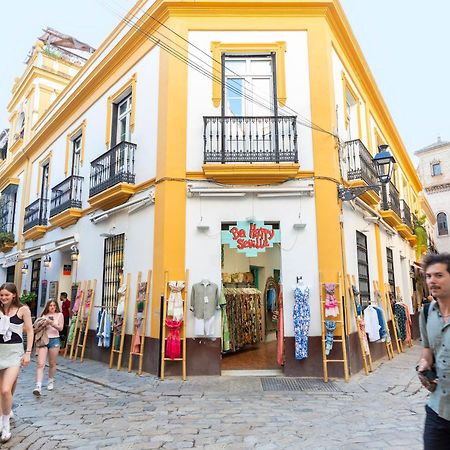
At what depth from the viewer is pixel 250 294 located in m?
10.4

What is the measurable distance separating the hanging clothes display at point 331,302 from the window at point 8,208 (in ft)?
49.2

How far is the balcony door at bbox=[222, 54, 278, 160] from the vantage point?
8.28 metres

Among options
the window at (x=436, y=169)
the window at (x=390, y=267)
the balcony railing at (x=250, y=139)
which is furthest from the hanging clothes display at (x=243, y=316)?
the window at (x=436, y=169)

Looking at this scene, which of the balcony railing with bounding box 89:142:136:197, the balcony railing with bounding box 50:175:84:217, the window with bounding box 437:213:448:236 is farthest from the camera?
the window with bounding box 437:213:448:236

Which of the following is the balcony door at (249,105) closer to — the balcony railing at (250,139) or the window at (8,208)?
the balcony railing at (250,139)

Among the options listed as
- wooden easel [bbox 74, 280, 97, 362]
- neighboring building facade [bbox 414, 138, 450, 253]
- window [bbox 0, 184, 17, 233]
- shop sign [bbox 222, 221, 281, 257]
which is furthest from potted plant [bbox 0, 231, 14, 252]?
neighboring building facade [bbox 414, 138, 450, 253]

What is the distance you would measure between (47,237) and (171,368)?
8.55 meters

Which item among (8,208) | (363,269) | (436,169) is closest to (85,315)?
(363,269)

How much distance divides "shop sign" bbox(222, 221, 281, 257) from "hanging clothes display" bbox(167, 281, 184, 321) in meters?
1.23

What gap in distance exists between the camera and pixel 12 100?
19656 millimetres

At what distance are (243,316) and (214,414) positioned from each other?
477 cm

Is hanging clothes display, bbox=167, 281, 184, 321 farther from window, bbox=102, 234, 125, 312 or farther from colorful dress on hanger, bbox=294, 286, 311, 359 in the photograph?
window, bbox=102, 234, 125, 312

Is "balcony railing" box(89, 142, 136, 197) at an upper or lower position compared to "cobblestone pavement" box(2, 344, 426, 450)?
upper

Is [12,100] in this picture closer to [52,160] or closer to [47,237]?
[52,160]
